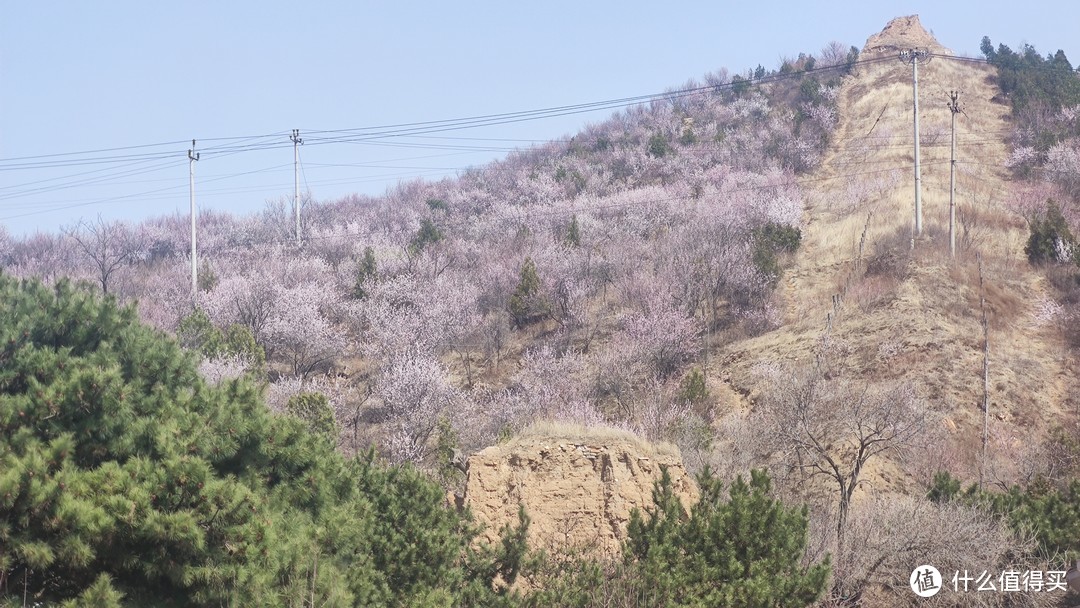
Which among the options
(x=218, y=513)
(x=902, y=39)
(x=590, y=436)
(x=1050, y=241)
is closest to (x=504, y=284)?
(x=1050, y=241)

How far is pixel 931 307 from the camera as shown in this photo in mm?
27016

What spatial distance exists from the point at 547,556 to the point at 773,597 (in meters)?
2.90

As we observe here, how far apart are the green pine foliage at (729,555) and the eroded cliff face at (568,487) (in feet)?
5.82

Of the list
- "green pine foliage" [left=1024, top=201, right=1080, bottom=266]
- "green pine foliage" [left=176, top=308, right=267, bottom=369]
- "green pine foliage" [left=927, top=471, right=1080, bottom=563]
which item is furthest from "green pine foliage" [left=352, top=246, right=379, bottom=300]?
"green pine foliage" [left=927, top=471, right=1080, bottom=563]

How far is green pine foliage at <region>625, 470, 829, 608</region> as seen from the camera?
10094 millimetres

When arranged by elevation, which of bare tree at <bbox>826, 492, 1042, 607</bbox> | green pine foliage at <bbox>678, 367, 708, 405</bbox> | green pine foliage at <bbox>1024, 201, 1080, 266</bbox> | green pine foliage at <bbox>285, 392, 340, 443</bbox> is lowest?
green pine foliage at <bbox>678, 367, 708, 405</bbox>

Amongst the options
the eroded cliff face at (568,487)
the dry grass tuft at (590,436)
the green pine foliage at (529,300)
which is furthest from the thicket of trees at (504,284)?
the eroded cliff face at (568,487)

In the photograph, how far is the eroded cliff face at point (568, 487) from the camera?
41.7 feet

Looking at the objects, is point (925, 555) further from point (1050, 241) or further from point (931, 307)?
point (1050, 241)

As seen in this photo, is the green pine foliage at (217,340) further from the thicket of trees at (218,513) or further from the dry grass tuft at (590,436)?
the thicket of trees at (218,513)

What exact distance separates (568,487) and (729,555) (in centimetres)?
304

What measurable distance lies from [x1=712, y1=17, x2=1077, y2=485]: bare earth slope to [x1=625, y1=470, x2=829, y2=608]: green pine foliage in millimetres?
11680

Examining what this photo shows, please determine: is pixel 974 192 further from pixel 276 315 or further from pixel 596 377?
pixel 276 315

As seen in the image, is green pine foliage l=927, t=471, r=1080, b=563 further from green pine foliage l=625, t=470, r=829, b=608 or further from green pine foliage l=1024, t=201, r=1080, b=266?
green pine foliage l=1024, t=201, r=1080, b=266
